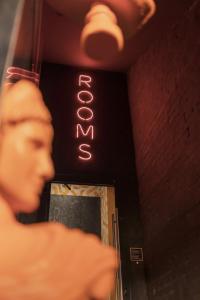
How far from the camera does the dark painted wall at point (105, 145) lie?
402cm

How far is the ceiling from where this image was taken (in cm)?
412

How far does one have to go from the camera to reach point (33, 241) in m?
0.59

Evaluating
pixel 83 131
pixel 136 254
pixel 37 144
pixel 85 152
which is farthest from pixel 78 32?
pixel 37 144

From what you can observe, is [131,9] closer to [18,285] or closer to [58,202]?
[18,285]

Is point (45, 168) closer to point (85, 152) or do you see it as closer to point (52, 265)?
point (52, 265)

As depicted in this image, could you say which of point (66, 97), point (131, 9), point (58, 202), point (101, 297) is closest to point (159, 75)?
point (66, 97)

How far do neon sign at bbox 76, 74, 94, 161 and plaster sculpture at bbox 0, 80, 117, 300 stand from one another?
373 cm

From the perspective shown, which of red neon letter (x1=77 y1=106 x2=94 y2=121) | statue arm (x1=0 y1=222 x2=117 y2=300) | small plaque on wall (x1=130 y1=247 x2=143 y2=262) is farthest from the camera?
red neon letter (x1=77 y1=106 x2=94 y2=121)

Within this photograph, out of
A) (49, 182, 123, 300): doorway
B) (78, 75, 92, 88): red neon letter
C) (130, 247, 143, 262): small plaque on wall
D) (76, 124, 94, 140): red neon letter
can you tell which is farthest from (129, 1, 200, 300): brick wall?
(49, 182, 123, 300): doorway

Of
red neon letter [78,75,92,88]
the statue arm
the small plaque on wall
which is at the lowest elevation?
the statue arm

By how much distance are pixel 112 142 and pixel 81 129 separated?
0.47m

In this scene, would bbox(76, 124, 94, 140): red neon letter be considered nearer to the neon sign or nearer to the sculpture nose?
the neon sign

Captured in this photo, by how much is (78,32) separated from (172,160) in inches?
72.1

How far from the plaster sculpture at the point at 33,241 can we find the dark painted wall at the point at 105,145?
3219 mm
